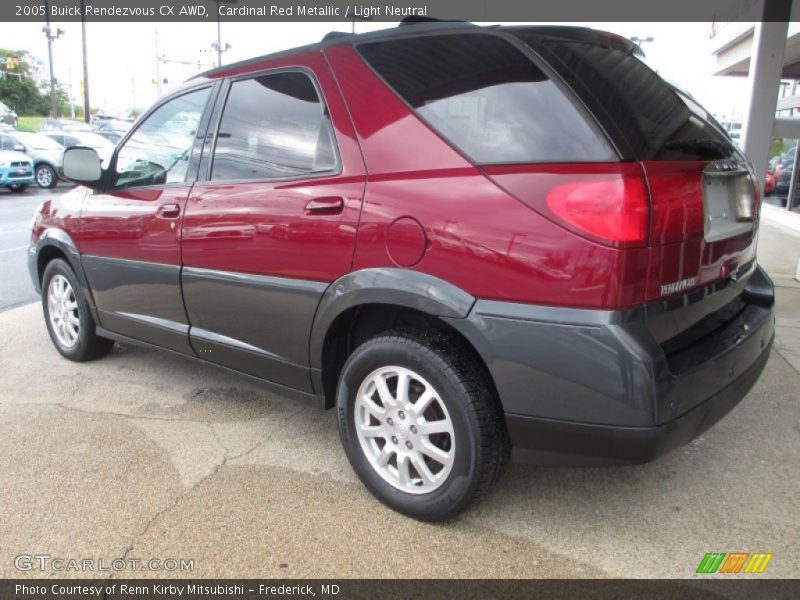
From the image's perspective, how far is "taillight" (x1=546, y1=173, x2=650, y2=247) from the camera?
1878mm

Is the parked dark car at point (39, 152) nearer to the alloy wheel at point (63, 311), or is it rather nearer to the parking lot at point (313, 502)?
the alloy wheel at point (63, 311)

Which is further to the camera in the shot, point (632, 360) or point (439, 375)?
point (439, 375)

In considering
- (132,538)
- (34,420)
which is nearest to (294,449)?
(132,538)

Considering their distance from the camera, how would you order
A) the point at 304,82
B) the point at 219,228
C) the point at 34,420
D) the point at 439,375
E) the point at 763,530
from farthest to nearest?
1. the point at 34,420
2. the point at 219,228
3. the point at 304,82
4. the point at 763,530
5. the point at 439,375

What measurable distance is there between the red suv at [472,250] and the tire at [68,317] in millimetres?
1295

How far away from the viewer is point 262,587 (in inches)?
83.6

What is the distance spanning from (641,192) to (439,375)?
2.97 ft

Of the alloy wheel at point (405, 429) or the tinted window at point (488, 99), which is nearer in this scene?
the tinted window at point (488, 99)

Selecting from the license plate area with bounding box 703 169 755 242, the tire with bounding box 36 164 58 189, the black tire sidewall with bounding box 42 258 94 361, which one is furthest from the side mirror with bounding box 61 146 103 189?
the tire with bounding box 36 164 58 189

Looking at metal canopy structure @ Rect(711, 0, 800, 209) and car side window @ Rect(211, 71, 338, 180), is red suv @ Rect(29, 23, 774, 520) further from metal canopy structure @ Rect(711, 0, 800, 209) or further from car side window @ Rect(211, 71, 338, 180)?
metal canopy structure @ Rect(711, 0, 800, 209)

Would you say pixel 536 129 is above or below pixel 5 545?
above

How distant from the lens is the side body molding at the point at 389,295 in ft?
7.09

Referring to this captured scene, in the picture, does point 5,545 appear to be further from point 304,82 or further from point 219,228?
point 304,82

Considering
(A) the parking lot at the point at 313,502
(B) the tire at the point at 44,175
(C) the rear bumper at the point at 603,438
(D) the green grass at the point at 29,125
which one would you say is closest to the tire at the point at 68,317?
(A) the parking lot at the point at 313,502
